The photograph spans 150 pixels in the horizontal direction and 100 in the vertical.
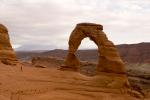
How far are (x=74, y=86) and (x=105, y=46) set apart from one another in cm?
327

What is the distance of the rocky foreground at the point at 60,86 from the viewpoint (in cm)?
1808

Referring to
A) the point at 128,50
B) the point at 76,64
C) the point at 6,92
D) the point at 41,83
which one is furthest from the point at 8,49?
the point at 128,50

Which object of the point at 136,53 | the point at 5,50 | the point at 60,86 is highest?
the point at 5,50

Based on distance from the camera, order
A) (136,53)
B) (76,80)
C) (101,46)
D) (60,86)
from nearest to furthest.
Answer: (60,86) → (76,80) → (101,46) → (136,53)

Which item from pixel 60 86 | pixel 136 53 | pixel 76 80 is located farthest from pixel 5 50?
pixel 136 53

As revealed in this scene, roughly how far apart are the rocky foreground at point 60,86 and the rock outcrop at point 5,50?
3.08m

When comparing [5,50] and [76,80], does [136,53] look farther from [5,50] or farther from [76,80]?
[76,80]

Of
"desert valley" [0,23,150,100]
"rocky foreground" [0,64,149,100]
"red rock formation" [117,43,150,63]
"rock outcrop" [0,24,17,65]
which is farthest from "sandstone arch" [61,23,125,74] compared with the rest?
"red rock formation" [117,43,150,63]

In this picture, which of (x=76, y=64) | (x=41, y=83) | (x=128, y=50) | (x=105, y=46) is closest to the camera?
(x=41, y=83)

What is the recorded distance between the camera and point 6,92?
57.1ft

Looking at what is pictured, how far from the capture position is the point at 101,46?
72.4 ft

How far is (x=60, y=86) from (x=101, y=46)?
12.5 ft

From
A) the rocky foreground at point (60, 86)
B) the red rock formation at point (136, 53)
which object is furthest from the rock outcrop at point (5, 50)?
the red rock formation at point (136, 53)

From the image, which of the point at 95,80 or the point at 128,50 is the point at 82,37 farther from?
the point at 128,50
